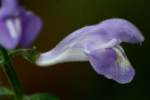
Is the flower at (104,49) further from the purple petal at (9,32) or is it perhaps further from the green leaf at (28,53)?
the purple petal at (9,32)

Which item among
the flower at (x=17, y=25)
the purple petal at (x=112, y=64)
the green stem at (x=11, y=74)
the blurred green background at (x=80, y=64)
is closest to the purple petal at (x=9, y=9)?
the flower at (x=17, y=25)

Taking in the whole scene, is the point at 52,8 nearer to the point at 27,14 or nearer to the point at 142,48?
the point at 142,48

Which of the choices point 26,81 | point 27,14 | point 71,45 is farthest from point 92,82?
point 27,14

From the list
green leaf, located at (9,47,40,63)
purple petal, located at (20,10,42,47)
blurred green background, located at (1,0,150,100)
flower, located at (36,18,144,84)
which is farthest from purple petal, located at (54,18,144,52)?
blurred green background, located at (1,0,150,100)

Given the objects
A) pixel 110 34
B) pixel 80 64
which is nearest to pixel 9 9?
pixel 110 34

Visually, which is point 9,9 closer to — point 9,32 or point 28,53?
point 9,32

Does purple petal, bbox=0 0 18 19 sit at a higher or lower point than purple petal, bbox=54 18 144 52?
higher

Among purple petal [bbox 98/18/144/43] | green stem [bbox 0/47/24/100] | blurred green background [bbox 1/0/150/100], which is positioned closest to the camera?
green stem [bbox 0/47/24/100]

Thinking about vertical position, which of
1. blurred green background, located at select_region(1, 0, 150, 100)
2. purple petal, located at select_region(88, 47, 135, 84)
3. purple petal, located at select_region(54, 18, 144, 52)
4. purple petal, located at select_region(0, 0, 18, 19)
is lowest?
blurred green background, located at select_region(1, 0, 150, 100)

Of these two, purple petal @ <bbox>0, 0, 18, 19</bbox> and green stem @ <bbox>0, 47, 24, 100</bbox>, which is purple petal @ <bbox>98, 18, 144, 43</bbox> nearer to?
green stem @ <bbox>0, 47, 24, 100</bbox>
